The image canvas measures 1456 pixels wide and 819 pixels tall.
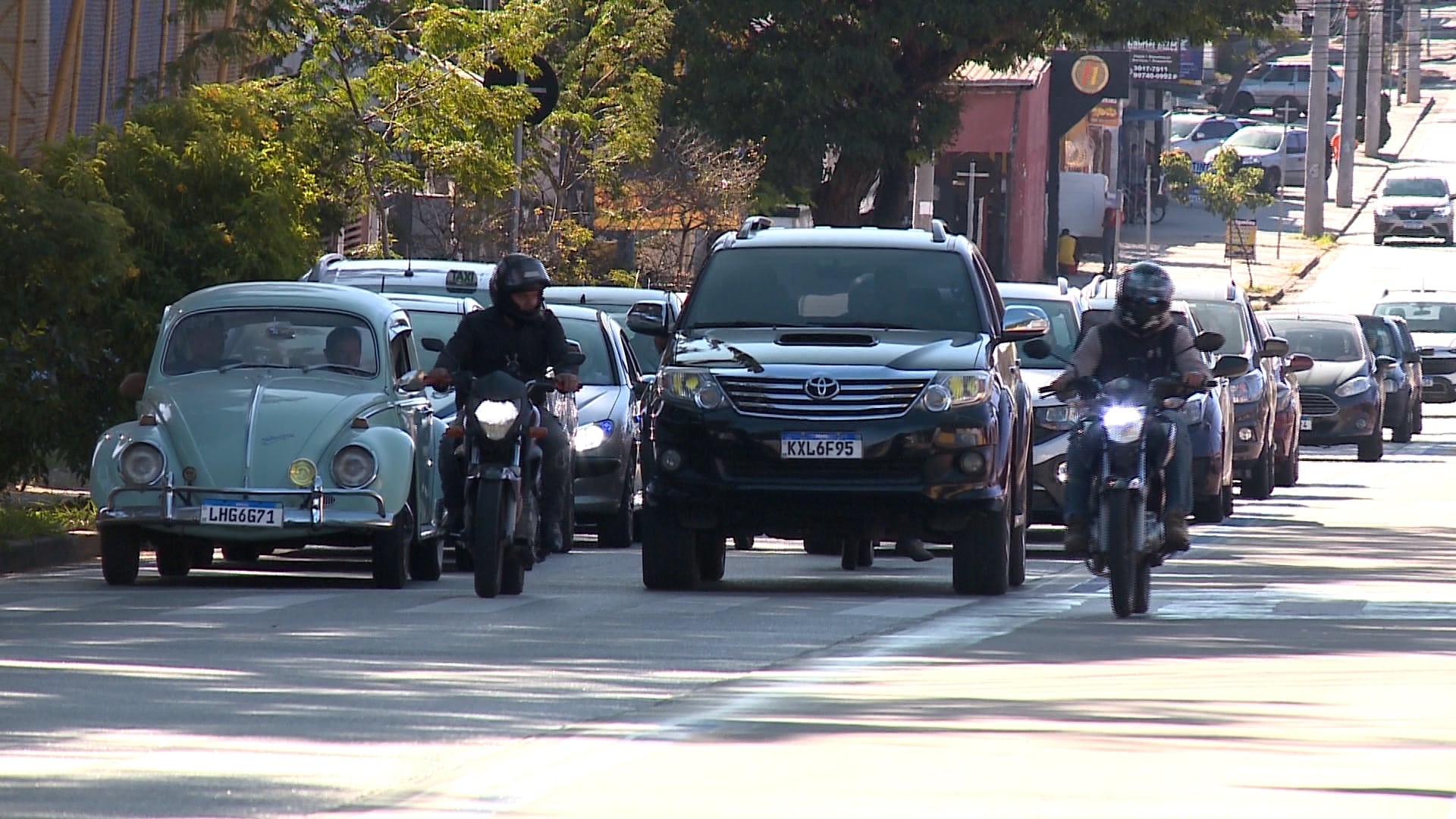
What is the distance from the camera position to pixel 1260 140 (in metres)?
91.1

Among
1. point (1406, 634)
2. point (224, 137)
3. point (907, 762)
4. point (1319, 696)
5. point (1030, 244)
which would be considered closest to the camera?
point (907, 762)

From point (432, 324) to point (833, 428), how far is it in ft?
18.7

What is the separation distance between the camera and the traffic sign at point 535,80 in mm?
32406

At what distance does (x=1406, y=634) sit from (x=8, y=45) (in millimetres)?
21320

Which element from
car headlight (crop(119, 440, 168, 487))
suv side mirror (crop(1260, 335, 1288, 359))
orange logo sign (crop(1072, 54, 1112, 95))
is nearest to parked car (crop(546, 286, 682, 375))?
suv side mirror (crop(1260, 335, 1288, 359))

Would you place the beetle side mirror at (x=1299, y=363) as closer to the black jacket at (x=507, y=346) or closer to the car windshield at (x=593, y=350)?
the car windshield at (x=593, y=350)

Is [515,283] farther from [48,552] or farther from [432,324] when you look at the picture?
[432,324]

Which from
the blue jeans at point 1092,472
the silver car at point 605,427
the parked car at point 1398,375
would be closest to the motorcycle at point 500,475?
the blue jeans at point 1092,472

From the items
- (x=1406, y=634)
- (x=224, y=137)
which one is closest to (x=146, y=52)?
(x=224, y=137)

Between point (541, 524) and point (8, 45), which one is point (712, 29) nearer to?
point (8, 45)

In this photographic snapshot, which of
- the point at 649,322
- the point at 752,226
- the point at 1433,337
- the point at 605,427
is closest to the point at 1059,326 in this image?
the point at 605,427

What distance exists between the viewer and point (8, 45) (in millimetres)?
31344

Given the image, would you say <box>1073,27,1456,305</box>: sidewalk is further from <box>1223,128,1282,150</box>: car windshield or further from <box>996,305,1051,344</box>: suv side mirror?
<box>996,305,1051,344</box>: suv side mirror

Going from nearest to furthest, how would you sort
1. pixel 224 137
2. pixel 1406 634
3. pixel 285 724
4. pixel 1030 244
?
1. pixel 285 724
2. pixel 1406 634
3. pixel 224 137
4. pixel 1030 244
